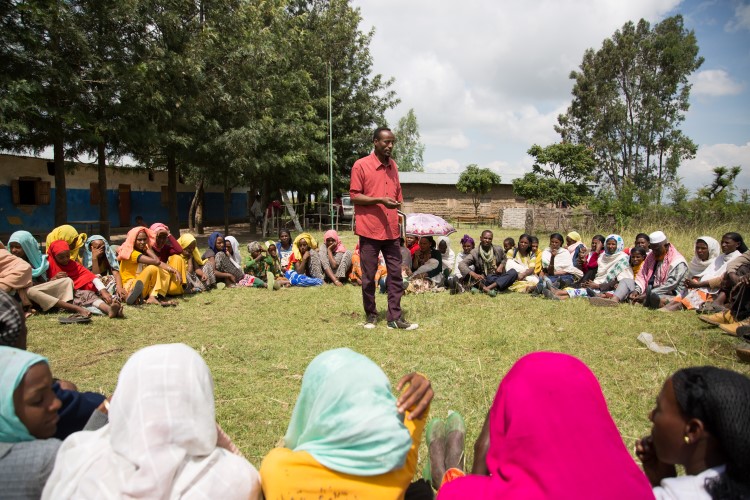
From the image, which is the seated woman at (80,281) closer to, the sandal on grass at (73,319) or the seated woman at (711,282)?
the sandal on grass at (73,319)

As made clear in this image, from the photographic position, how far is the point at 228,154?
594 inches

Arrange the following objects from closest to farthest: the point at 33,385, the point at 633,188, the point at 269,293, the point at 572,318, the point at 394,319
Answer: the point at 33,385 < the point at 394,319 < the point at 572,318 < the point at 269,293 < the point at 633,188

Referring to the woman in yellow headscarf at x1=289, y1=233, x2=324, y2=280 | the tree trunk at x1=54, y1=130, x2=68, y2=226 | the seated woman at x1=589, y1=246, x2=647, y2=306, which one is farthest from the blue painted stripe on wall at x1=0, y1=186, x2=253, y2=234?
the seated woman at x1=589, y1=246, x2=647, y2=306

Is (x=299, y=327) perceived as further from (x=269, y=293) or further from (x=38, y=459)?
(x=38, y=459)

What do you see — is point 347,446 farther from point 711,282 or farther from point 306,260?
point 306,260

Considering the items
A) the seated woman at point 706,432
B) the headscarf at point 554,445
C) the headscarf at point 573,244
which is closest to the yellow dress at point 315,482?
the headscarf at point 554,445

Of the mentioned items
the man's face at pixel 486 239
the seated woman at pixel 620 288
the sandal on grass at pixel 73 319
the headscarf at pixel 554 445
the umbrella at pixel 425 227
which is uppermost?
the umbrella at pixel 425 227

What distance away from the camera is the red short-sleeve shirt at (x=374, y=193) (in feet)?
17.7

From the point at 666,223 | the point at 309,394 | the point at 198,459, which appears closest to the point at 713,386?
the point at 309,394

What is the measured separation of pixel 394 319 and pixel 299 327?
3.78 feet

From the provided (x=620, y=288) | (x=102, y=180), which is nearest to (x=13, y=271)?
(x=620, y=288)

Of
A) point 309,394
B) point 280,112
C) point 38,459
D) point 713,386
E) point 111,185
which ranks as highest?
point 280,112

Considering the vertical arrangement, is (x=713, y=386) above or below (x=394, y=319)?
above

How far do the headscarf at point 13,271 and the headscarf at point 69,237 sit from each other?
24.3 inches
